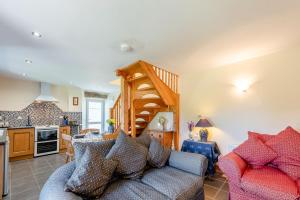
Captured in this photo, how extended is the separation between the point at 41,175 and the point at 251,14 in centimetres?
437

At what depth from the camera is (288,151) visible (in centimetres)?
220

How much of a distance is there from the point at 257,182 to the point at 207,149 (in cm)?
127

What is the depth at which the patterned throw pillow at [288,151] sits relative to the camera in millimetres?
2084

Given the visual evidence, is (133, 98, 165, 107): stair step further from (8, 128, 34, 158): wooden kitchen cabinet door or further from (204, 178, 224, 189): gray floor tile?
(8, 128, 34, 158): wooden kitchen cabinet door

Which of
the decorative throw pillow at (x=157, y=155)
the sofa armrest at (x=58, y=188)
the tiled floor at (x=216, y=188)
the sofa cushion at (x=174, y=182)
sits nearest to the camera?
the sofa armrest at (x=58, y=188)

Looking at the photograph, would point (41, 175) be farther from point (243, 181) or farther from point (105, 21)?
point (243, 181)

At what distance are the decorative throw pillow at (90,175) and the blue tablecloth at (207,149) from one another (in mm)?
2026

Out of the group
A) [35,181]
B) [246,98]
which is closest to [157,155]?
[246,98]

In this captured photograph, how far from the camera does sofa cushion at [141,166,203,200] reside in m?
1.59

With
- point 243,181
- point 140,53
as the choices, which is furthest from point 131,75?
point 243,181

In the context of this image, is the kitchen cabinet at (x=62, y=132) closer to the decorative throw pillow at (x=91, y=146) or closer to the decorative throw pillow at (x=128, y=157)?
the decorative throw pillow at (x=91, y=146)

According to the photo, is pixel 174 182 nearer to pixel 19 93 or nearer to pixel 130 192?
pixel 130 192

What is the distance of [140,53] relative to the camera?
2.80 m

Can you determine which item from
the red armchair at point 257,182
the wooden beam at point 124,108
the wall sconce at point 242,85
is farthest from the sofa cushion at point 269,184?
the wooden beam at point 124,108
